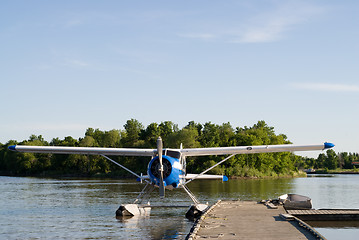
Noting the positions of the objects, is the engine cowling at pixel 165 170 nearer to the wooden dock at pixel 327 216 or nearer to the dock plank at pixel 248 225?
the dock plank at pixel 248 225

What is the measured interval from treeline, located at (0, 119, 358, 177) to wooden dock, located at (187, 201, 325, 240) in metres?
38.3

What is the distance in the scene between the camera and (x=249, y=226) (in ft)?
33.4

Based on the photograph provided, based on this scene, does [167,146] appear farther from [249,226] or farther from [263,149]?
[249,226]

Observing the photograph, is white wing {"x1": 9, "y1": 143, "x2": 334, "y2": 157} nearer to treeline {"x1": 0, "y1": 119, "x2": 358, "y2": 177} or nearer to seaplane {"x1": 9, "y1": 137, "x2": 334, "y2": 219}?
seaplane {"x1": 9, "y1": 137, "x2": 334, "y2": 219}

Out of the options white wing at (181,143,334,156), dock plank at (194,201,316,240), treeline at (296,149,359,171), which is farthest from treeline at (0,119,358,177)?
treeline at (296,149,359,171)

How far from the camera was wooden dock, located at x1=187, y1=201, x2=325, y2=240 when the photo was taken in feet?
29.1

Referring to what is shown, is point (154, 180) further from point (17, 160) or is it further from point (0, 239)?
point (17, 160)

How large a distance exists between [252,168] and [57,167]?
35285 mm

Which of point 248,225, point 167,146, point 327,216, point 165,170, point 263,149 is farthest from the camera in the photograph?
point 167,146


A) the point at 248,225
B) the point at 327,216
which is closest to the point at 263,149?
the point at 327,216

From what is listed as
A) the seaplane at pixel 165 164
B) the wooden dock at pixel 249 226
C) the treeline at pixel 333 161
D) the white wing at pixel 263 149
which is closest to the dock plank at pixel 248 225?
the wooden dock at pixel 249 226

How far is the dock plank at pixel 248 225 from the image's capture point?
8906 millimetres

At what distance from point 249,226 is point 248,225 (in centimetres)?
16

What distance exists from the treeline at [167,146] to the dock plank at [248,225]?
125 feet
